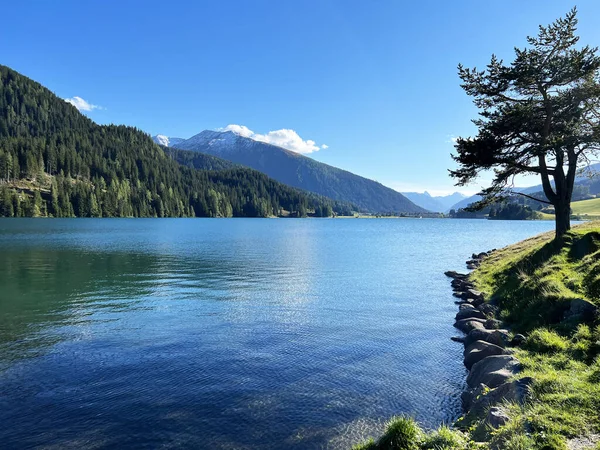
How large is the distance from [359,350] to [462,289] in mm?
23169

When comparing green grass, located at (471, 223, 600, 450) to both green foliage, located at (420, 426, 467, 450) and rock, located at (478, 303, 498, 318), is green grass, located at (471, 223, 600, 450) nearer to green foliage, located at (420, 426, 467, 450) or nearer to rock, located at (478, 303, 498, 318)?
rock, located at (478, 303, 498, 318)

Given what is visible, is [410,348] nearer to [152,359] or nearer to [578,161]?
[152,359]

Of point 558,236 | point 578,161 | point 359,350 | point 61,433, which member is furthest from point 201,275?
point 578,161

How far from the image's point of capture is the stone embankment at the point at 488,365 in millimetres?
12117

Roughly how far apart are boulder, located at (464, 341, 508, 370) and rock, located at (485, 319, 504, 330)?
354cm

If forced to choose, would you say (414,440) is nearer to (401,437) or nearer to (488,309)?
(401,437)

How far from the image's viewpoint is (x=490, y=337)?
2112 centimetres

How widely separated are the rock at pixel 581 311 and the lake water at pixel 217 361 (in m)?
5.86

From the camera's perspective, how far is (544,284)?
23766mm

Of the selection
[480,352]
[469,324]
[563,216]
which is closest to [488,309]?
[469,324]

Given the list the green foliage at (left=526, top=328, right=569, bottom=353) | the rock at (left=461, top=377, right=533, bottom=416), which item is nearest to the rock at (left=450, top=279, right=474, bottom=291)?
the green foliage at (left=526, top=328, right=569, bottom=353)

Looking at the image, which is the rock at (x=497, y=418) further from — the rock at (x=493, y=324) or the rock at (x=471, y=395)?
the rock at (x=493, y=324)

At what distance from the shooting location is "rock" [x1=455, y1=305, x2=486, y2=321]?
27.0m

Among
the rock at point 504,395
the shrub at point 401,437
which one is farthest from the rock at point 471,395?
the shrub at point 401,437
